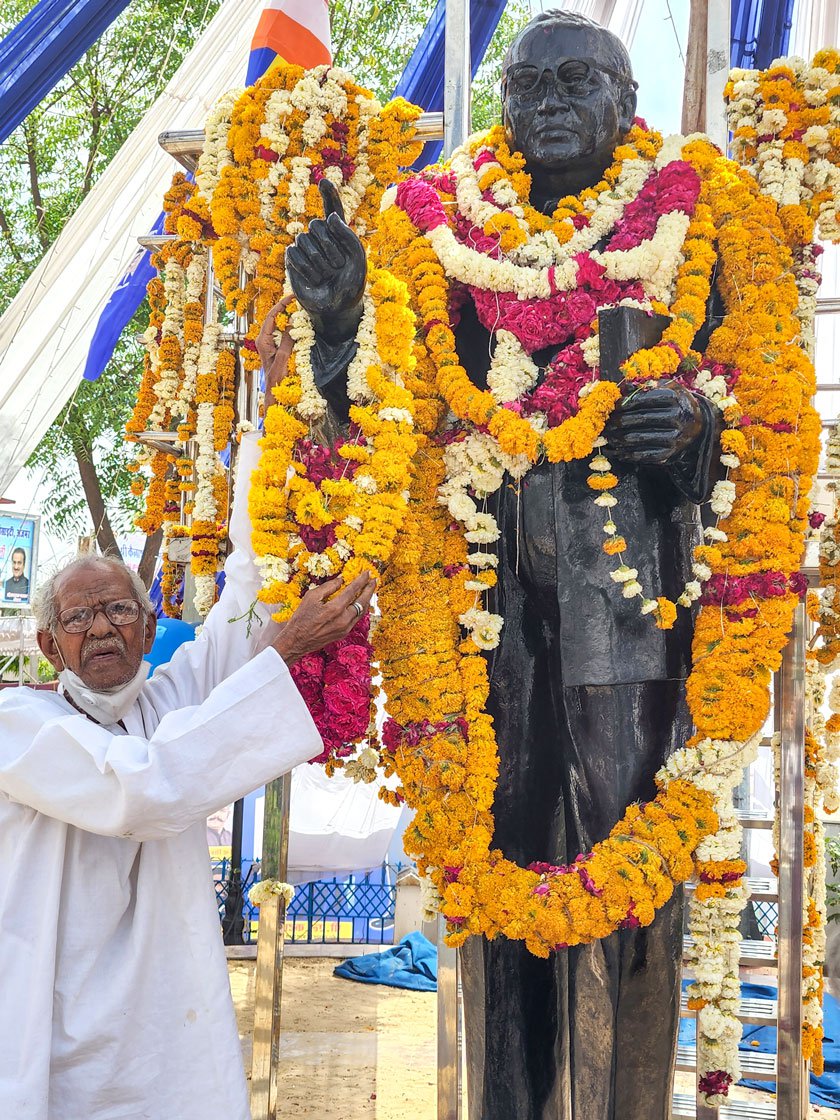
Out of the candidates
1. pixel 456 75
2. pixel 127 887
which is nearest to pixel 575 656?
pixel 127 887

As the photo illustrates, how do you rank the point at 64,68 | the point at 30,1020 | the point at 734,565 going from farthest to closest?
the point at 64,68, the point at 734,565, the point at 30,1020

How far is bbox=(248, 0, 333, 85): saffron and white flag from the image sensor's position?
5059 mm

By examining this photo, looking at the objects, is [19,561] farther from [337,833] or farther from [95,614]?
[95,614]

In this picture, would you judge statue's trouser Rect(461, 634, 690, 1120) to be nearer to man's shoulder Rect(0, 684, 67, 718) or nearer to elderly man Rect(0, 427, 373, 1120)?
elderly man Rect(0, 427, 373, 1120)

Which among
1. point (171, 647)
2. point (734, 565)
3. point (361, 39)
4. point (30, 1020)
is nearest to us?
point (30, 1020)

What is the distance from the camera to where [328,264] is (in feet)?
7.92

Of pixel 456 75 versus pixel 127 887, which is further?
pixel 456 75

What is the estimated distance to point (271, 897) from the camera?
3506 mm

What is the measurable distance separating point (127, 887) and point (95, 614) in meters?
0.62

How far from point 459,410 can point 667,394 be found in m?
0.47

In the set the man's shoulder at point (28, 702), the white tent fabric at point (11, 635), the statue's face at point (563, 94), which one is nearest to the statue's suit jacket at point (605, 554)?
the statue's face at point (563, 94)

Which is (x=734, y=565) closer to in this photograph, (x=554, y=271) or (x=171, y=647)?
(x=554, y=271)

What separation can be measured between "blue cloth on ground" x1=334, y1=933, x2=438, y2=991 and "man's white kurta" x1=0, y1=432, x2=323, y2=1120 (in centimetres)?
462

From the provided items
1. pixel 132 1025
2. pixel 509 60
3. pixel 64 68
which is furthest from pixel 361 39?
pixel 132 1025
